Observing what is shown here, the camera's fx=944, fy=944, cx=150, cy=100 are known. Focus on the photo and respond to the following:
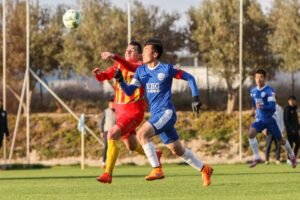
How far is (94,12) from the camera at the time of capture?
4959 cm

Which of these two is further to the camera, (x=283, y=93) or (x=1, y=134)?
(x=283, y=93)

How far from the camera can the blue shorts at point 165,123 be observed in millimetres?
13969

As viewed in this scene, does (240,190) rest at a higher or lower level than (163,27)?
lower

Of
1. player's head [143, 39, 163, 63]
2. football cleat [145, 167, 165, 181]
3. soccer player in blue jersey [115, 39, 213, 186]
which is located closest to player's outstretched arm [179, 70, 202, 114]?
soccer player in blue jersey [115, 39, 213, 186]

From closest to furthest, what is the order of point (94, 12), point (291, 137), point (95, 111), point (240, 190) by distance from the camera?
point (240, 190)
point (291, 137)
point (95, 111)
point (94, 12)

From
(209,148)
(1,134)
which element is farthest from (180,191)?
(209,148)

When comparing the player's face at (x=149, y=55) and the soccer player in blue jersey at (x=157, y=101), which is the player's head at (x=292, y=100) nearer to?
the soccer player in blue jersey at (x=157, y=101)

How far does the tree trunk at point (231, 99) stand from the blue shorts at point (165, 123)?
92.2 ft

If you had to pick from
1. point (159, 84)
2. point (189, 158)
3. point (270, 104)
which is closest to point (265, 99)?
point (270, 104)

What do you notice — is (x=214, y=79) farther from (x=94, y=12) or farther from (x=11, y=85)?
(x=11, y=85)

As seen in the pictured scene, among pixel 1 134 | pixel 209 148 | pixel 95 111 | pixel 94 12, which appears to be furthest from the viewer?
pixel 94 12

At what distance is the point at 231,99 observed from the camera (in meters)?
45.8

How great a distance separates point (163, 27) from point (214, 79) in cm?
397

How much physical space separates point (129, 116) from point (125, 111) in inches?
9.3
